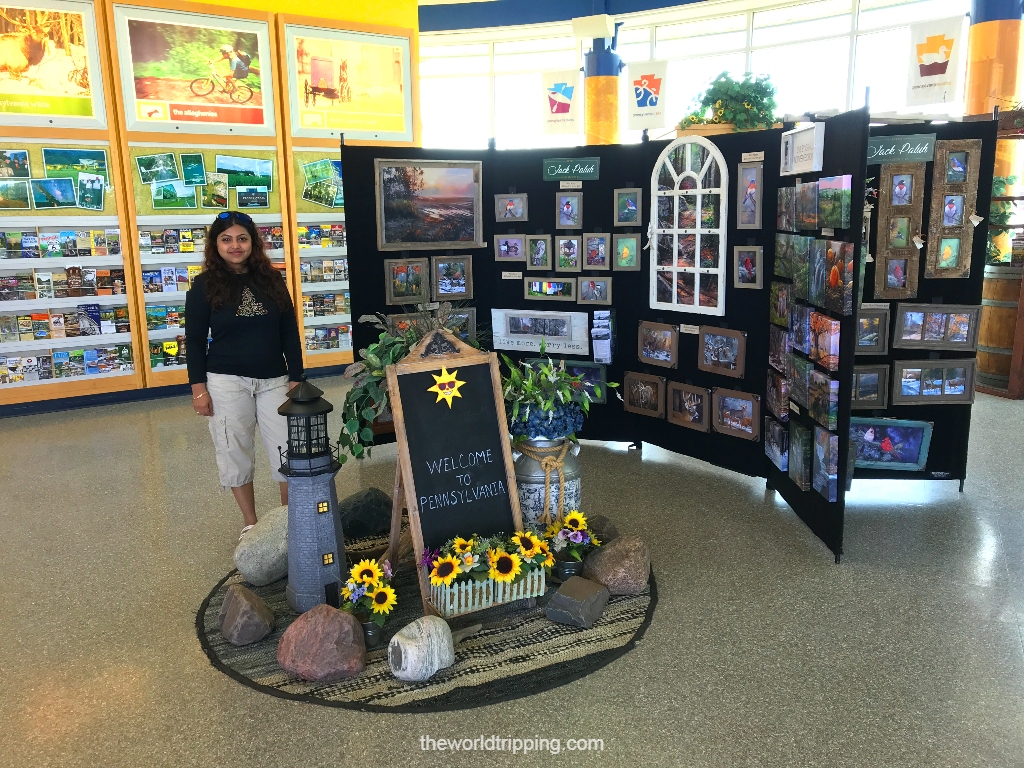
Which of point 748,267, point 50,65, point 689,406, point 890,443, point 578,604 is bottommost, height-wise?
point 578,604

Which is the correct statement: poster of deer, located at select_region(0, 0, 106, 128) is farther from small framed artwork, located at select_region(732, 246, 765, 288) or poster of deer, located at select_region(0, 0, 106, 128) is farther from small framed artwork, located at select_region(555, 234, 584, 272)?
small framed artwork, located at select_region(732, 246, 765, 288)

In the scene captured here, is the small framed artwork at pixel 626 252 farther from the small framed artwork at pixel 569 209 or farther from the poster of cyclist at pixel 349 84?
the poster of cyclist at pixel 349 84

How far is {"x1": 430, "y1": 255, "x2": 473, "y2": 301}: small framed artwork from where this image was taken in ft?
17.2

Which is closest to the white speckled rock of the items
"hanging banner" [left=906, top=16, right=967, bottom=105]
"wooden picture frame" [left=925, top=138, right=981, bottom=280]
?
"wooden picture frame" [left=925, top=138, right=981, bottom=280]

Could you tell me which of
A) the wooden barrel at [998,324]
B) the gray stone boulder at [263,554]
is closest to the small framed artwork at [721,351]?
the gray stone boulder at [263,554]

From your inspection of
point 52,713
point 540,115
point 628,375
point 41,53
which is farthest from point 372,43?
point 52,713

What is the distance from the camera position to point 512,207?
17.4 feet

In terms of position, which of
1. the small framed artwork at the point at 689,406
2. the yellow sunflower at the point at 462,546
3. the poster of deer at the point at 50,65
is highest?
the poster of deer at the point at 50,65

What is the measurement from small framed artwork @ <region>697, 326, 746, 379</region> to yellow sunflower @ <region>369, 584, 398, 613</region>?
247 centimetres

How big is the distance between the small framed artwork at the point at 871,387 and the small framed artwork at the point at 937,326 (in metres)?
0.19

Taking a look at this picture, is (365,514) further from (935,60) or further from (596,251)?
(935,60)

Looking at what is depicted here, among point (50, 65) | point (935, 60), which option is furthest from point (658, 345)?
point (935, 60)

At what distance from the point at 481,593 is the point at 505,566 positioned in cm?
15

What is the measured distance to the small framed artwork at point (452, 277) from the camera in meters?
5.25
